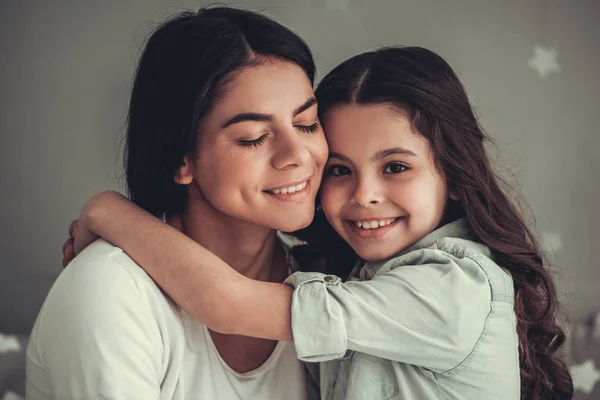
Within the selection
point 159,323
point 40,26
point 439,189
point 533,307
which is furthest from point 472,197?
point 40,26

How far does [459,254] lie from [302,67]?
48cm

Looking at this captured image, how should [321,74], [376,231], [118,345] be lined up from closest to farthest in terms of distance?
[118,345], [376,231], [321,74]

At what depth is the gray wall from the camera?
2197 mm

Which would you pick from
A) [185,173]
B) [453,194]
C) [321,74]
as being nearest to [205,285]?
[185,173]

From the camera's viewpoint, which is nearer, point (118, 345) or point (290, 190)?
point (118, 345)

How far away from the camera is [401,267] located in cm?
129

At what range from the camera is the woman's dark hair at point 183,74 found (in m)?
1.29

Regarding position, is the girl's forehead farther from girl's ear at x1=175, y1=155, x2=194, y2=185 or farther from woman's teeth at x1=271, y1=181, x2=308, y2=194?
girl's ear at x1=175, y1=155, x2=194, y2=185

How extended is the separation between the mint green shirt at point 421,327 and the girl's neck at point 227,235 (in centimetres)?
20

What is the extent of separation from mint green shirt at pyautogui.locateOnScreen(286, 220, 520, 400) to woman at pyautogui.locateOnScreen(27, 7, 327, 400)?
19 centimetres

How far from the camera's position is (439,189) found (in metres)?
1.40

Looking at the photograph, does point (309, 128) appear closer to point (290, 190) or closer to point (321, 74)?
point (290, 190)

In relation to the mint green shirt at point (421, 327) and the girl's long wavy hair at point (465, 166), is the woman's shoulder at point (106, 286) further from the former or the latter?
the girl's long wavy hair at point (465, 166)

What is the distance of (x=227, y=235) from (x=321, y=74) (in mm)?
1020
